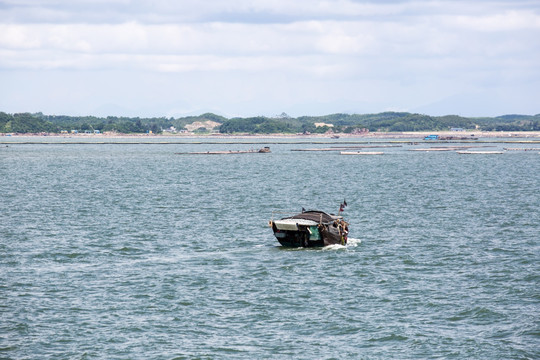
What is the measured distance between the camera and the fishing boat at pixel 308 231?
49.1 meters

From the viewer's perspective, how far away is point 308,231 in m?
49.1

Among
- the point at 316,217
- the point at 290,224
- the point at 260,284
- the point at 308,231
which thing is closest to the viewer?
the point at 260,284

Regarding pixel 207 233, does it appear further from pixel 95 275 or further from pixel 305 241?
pixel 95 275

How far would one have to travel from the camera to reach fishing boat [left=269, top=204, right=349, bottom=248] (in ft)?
161

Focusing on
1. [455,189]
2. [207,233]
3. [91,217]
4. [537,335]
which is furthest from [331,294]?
[455,189]

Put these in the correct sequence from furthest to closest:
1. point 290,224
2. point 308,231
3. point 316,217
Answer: point 316,217 → point 308,231 → point 290,224

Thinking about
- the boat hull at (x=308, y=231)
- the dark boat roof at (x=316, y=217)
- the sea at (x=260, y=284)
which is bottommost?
the sea at (x=260, y=284)

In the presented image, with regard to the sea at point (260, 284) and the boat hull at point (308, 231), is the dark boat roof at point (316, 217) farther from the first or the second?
the sea at point (260, 284)

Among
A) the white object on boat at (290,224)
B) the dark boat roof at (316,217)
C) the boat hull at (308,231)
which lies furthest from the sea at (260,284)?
the dark boat roof at (316,217)

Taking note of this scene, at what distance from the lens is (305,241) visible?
49562 millimetres

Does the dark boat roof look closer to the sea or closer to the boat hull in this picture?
the boat hull

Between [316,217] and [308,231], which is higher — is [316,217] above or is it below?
above

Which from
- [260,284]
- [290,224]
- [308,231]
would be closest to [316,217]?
[308,231]

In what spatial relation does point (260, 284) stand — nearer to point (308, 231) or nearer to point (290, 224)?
point (290, 224)
